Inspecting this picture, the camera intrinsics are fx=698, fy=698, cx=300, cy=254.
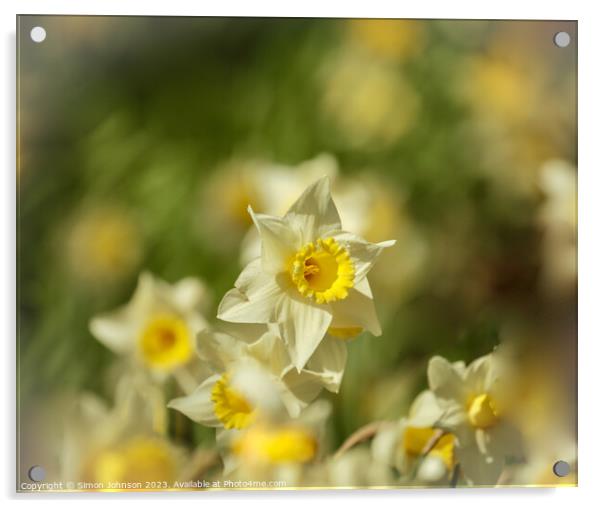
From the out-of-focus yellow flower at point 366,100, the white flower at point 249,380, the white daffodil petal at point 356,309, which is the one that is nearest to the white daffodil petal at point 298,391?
the white flower at point 249,380

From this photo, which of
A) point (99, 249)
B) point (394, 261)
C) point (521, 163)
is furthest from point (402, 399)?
Answer: point (99, 249)

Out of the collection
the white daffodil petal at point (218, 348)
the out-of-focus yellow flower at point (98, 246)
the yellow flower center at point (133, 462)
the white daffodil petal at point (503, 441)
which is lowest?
the white daffodil petal at point (503, 441)

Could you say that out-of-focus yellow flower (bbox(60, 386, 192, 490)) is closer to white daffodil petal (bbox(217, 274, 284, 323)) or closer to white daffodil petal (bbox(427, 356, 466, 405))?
white daffodil petal (bbox(217, 274, 284, 323))

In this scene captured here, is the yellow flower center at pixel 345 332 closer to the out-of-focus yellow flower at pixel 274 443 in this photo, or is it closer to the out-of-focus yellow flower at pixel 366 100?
the out-of-focus yellow flower at pixel 274 443

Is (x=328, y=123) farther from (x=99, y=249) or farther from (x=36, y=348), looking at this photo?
(x=36, y=348)

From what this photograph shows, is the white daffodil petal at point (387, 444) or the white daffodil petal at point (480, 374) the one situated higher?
the white daffodil petal at point (480, 374)

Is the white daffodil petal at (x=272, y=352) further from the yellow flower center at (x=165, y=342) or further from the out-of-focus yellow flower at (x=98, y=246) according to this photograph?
the out-of-focus yellow flower at (x=98, y=246)

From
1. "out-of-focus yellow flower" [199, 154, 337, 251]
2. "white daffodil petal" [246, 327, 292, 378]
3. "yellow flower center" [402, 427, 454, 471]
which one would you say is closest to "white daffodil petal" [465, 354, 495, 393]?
"yellow flower center" [402, 427, 454, 471]

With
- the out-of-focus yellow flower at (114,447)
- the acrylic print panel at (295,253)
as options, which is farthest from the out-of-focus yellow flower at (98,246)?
the out-of-focus yellow flower at (114,447)
